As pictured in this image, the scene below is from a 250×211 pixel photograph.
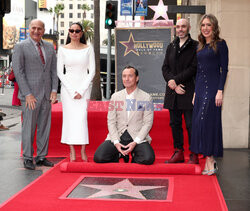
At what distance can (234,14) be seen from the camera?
798cm

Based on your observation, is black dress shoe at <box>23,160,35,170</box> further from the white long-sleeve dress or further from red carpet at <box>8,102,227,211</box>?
the white long-sleeve dress

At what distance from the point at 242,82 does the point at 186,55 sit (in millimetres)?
2410

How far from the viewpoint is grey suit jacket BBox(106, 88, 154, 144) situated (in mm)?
5945

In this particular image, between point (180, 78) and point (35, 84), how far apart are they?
207 cm

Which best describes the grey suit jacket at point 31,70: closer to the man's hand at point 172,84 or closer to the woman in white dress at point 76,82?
the woman in white dress at point 76,82

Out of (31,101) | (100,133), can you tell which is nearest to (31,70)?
(31,101)

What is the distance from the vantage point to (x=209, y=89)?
557cm

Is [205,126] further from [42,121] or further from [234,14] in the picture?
[234,14]

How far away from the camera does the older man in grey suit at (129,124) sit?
19.1ft

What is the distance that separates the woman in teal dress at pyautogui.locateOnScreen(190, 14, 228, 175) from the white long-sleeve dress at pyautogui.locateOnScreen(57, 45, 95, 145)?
5.38 ft

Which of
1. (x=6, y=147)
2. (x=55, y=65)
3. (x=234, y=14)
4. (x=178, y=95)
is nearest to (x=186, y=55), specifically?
(x=178, y=95)

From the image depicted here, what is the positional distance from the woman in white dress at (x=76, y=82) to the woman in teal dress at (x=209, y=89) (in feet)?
5.38

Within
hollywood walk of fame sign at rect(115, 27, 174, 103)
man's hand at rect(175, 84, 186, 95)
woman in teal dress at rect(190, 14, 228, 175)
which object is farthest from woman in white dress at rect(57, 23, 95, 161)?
hollywood walk of fame sign at rect(115, 27, 174, 103)

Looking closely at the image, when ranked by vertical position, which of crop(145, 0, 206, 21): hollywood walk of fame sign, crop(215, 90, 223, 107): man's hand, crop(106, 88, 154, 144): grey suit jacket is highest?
crop(145, 0, 206, 21): hollywood walk of fame sign
